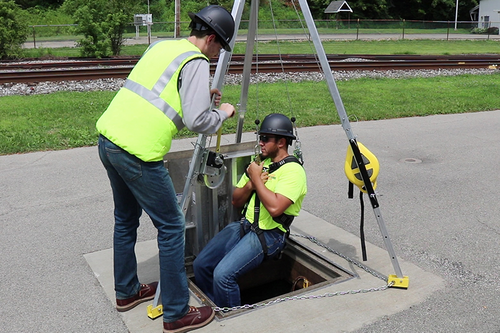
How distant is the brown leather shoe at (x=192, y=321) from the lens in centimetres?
342

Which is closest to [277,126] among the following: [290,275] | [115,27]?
[290,275]

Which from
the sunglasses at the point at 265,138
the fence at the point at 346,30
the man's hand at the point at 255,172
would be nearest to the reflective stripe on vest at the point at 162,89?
the man's hand at the point at 255,172

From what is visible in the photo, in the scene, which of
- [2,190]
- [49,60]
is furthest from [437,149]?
[49,60]

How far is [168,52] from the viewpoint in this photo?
3104 mm

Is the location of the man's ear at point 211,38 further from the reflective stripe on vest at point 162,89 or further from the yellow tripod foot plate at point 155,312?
the yellow tripod foot plate at point 155,312

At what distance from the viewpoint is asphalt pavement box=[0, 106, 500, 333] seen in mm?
3676

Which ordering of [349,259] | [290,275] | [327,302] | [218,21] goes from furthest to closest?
[290,275], [349,259], [327,302], [218,21]

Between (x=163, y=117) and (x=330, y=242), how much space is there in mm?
2513

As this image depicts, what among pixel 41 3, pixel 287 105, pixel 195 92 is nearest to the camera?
pixel 195 92

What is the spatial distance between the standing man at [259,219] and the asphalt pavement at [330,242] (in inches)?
13.8

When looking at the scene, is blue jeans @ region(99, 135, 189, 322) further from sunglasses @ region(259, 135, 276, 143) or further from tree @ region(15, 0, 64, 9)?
tree @ region(15, 0, 64, 9)

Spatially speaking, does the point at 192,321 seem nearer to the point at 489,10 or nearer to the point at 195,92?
the point at 195,92

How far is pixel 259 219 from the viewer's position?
13.2 feet

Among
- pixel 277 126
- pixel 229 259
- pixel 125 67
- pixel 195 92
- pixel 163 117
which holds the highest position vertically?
pixel 195 92
